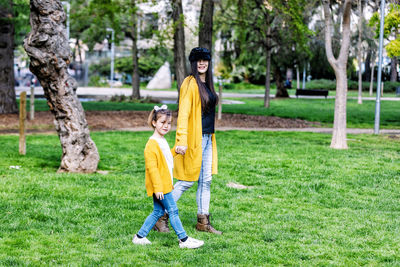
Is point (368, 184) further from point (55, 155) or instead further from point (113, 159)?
point (55, 155)

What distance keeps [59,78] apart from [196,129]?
4.35 meters

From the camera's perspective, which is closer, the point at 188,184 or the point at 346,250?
the point at 346,250

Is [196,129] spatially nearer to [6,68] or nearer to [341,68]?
[341,68]

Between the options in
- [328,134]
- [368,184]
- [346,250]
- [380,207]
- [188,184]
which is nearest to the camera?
[346,250]

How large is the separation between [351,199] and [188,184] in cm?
296

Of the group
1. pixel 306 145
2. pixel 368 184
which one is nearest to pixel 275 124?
pixel 306 145

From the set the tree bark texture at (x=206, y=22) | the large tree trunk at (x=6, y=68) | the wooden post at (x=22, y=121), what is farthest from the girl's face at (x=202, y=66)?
the large tree trunk at (x=6, y=68)

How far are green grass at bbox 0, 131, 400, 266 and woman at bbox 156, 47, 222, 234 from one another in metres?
0.58

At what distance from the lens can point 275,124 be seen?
19.4 meters

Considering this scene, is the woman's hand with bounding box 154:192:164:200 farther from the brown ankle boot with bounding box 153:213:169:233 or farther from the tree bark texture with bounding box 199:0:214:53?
the tree bark texture with bounding box 199:0:214:53

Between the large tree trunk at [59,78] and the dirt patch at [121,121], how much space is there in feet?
22.8

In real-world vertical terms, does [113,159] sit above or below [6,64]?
below

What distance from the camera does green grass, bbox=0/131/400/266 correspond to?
17.4ft

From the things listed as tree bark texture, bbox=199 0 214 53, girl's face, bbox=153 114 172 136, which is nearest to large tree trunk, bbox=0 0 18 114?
tree bark texture, bbox=199 0 214 53
